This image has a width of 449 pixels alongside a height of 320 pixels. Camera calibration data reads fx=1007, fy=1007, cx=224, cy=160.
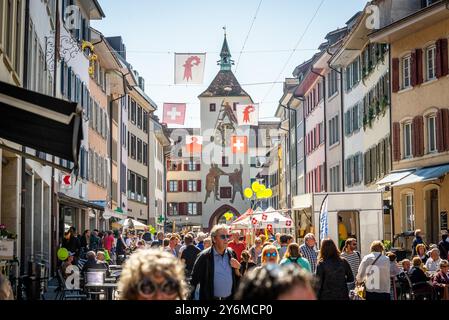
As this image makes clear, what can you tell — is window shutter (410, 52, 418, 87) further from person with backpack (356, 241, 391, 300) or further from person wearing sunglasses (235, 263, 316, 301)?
person wearing sunglasses (235, 263, 316, 301)

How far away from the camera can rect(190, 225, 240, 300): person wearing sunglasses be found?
11758mm

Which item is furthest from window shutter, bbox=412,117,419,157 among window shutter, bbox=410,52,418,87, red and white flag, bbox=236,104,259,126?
red and white flag, bbox=236,104,259,126

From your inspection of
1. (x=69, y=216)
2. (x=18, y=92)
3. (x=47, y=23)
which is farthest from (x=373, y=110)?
(x=18, y=92)

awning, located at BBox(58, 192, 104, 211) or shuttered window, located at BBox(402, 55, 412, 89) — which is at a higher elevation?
shuttered window, located at BBox(402, 55, 412, 89)

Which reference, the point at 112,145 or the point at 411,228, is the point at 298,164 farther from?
the point at 411,228

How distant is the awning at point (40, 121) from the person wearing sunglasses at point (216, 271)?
1.99 m

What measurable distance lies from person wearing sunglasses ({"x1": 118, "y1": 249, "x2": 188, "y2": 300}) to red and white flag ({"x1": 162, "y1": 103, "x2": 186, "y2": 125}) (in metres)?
41.3

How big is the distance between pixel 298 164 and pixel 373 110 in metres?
30.0

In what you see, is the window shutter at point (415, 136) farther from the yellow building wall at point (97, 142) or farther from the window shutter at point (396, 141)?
the yellow building wall at point (97, 142)

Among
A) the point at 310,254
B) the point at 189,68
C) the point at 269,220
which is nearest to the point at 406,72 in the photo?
the point at 269,220

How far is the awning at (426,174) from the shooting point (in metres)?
28.8

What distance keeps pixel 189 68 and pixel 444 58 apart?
898 centimetres

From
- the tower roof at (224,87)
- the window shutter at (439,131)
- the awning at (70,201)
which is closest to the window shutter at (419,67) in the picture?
the window shutter at (439,131)

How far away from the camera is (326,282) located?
43.2ft
